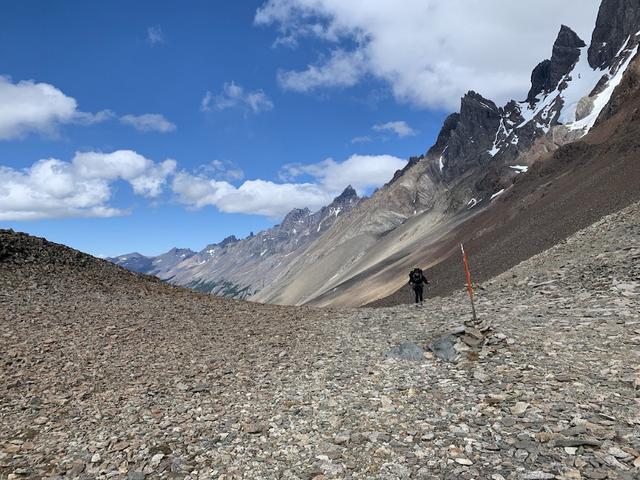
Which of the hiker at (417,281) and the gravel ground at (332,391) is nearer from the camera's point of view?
the gravel ground at (332,391)

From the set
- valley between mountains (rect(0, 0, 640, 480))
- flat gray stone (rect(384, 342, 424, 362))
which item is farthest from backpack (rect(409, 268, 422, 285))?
flat gray stone (rect(384, 342, 424, 362))

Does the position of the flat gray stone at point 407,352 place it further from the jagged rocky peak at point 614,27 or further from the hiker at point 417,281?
the jagged rocky peak at point 614,27

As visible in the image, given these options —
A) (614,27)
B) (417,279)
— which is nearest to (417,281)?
(417,279)

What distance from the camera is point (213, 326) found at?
60.1 ft

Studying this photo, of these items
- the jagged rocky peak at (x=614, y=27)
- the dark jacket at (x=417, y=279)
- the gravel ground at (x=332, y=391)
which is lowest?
the gravel ground at (x=332, y=391)

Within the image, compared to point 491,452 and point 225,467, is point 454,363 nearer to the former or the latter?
point 491,452

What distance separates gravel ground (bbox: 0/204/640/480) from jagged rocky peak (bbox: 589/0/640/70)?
201 meters

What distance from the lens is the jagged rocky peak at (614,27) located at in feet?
560

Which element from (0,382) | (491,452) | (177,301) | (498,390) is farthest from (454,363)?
(177,301)

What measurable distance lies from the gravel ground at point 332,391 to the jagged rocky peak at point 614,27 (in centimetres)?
20075

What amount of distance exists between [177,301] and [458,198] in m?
156

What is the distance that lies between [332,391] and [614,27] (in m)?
227

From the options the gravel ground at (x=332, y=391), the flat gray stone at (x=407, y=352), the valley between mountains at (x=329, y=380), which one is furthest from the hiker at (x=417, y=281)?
the flat gray stone at (x=407, y=352)

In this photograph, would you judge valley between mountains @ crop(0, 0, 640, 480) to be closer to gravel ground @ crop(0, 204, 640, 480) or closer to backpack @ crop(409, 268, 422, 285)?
→ gravel ground @ crop(0, 204, 640, 480)
